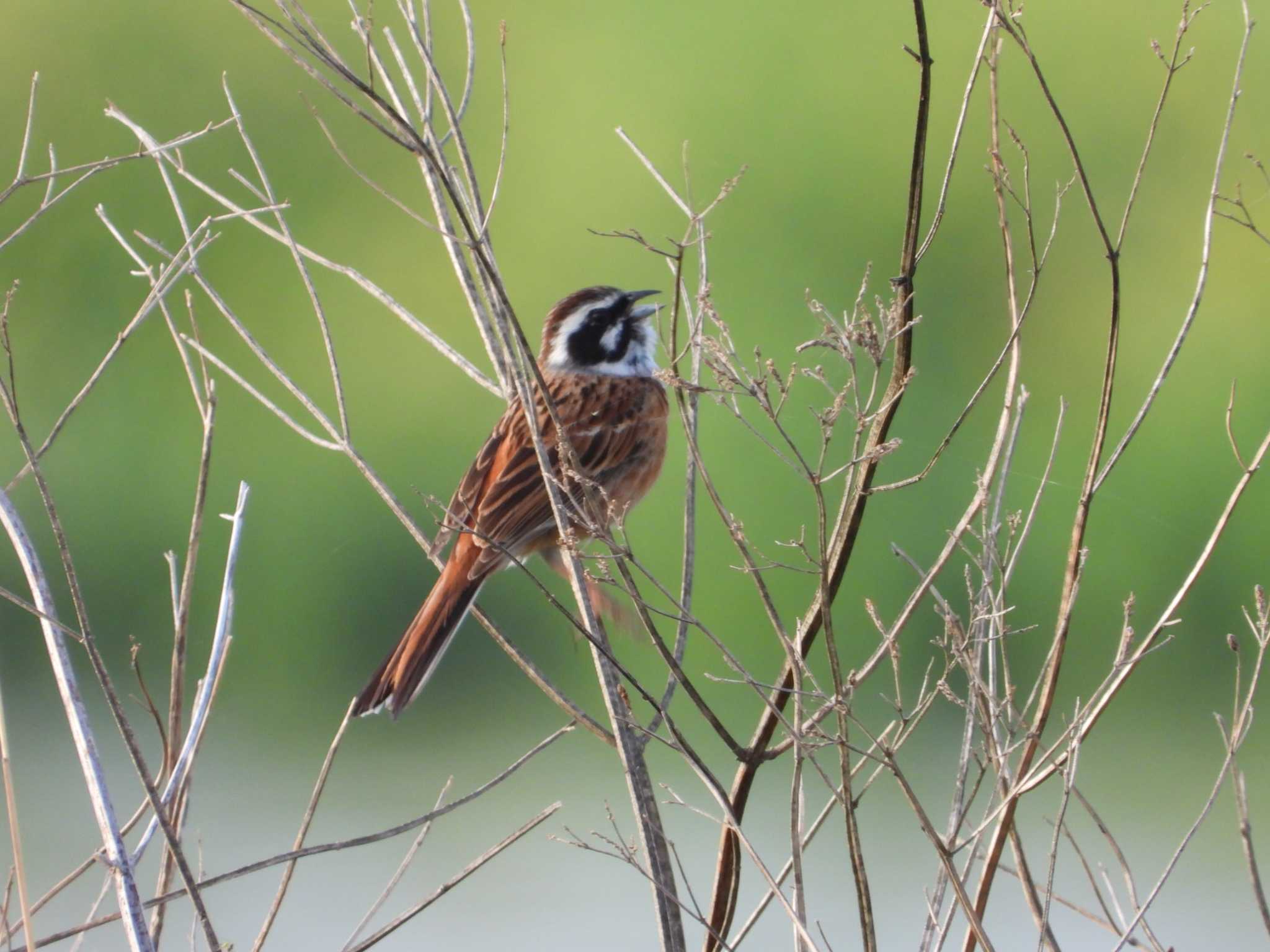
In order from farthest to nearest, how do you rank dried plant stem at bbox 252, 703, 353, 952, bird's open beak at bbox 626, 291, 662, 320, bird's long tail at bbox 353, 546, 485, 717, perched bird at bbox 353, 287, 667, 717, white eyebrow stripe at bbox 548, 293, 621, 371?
1. white eyebrow stripe at bbox 548, 293, 621, 371
2. bird's open beak at bbox 626, 291, 662, 320
3. perched bird at bbox 353, 287, 667, 717
4. bird's long tail at bbox 353, 546, 485, 717
5. dried plant stem at bbox 252, 703, 353, 952

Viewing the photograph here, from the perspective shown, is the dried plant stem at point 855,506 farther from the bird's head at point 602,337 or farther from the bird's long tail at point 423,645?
the bird's head at point 602,337

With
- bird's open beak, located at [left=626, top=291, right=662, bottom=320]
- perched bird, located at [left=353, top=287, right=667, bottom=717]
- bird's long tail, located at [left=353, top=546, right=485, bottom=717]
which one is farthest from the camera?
bird's open beak, located at [left=626, top=291, right=662, bottom=320]

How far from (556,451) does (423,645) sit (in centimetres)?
55

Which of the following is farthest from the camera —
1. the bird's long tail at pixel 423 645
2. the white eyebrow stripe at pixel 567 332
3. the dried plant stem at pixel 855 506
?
the white eyebrow stripe at pixel 567 332

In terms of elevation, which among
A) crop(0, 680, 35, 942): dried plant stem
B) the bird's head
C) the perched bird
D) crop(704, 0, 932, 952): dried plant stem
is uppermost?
the bird's head

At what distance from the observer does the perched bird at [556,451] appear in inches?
133

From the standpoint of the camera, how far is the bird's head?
4465 mm

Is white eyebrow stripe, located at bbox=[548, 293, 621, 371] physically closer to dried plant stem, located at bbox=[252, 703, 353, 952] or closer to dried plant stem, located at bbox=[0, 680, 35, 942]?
dried plant stem, located at bbox=[252, 703, 353, 952]

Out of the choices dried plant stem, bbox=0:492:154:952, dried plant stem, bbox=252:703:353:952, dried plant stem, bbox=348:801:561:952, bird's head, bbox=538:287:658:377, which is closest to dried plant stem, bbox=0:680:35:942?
dried plant stem, bbox=0:492:154:952

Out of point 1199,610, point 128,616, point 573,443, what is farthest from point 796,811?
point 128,616

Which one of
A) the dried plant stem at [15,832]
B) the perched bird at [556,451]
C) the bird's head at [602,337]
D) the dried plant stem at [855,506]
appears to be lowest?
the dried plant stem at [15,832]

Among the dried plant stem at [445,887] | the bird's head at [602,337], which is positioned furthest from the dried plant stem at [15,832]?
the bird's head at [602,337]

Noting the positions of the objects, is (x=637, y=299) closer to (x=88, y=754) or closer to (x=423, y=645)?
(x=423, y=645)

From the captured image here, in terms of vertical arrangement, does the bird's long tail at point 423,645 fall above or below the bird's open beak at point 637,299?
below
